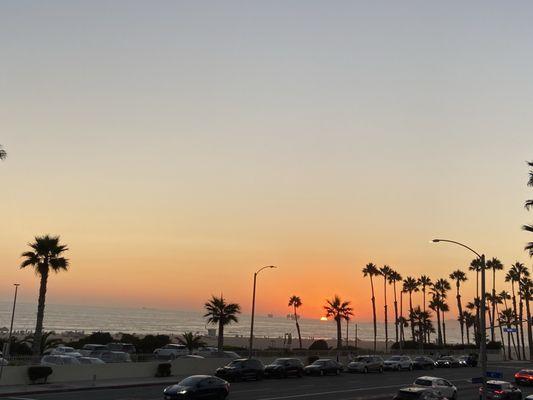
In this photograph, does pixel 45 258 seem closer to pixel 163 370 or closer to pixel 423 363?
pixel 163 370

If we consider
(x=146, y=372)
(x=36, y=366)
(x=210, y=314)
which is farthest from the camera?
(x=210, y=314)

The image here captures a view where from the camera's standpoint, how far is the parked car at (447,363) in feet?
225

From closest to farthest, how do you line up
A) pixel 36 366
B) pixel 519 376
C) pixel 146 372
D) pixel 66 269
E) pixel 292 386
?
pixel 36 366, pixel 292 386, pixel 146 372, pixel 519 376, pixel 66 269

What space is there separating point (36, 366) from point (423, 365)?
43.6 m

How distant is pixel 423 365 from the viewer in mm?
64250

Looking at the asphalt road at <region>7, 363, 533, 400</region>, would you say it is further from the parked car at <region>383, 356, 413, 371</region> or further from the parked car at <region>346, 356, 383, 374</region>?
the parked car at <region>383, 356, 413, 371</region>

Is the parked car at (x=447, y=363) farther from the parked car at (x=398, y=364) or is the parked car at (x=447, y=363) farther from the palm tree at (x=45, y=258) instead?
the palm tree at (x=45, y=258)

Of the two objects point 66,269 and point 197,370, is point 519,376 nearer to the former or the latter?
point 197,370

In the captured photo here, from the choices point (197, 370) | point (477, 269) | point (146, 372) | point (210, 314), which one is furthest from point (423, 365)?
point (477, 269)

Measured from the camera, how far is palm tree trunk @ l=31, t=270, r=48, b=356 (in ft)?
146

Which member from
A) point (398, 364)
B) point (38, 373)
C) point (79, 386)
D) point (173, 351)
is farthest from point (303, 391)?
point (398, 364)

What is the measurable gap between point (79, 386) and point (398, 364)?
1415 inches

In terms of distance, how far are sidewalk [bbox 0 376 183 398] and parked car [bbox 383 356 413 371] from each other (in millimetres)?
26389

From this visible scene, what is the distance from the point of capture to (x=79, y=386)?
114 feet
